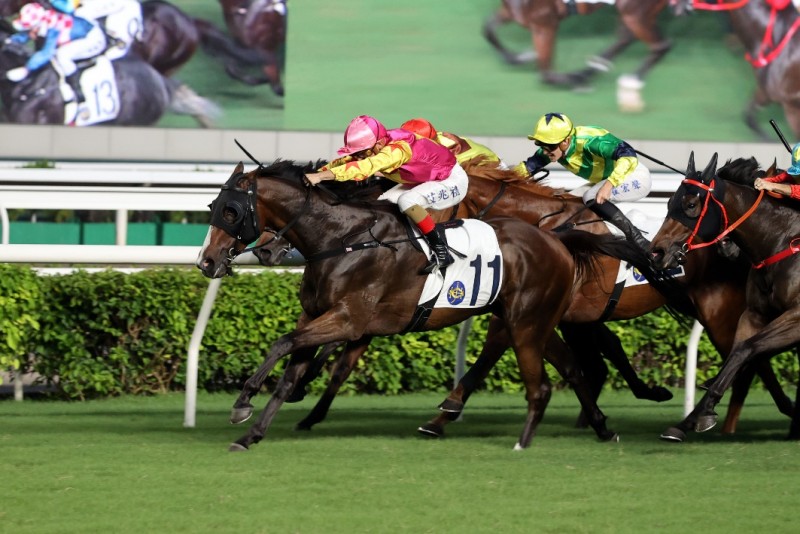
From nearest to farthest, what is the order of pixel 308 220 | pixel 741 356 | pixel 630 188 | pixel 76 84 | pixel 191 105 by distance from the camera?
pixel 741 356
pixel 308 220
pixel 630 188
pixel 76 84
pixel 191 105

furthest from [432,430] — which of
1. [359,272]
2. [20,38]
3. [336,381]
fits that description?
[20,38]

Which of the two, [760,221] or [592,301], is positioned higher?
[760,221]

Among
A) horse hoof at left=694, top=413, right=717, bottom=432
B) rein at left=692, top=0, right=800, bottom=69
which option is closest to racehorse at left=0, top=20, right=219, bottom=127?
rein at left=692, top=0, right=800, bottom=69

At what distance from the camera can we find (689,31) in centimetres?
2355

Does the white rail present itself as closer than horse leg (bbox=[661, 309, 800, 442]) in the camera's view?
No

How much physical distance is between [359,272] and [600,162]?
162 centimetres

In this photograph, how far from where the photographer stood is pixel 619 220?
20.8 ft

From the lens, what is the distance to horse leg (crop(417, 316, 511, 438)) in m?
5.98

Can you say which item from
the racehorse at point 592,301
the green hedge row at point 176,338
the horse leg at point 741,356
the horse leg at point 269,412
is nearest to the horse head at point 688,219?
the horse leg at point 741,356

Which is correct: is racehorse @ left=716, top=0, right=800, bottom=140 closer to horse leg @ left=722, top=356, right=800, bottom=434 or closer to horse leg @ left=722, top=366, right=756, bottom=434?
horse leg @ left=722, top=356, right=800, bottom=434

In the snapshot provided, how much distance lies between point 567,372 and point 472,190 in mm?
1085

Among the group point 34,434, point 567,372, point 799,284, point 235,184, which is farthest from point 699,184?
point 34,434

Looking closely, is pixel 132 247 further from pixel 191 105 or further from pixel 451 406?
pixel 191 105

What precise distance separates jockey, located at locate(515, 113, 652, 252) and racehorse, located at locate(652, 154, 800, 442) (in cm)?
56
